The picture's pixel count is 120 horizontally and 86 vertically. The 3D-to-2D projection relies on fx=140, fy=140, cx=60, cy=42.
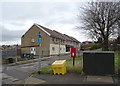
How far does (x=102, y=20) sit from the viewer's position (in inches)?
707

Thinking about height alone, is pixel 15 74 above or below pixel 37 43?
below

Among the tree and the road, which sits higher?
the tree

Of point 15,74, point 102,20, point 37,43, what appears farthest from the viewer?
point 37,43

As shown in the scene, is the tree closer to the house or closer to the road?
the road

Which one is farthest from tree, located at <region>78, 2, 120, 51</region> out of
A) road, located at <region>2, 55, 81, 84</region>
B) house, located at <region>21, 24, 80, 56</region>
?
house, located at <region>21, 24, 80, 56</region>

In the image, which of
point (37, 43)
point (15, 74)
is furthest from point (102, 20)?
Result: point (37, 43)

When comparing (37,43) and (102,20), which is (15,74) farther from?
(37,43)

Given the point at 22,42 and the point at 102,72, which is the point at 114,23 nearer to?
the point at 102,72

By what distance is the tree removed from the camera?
17203 mm

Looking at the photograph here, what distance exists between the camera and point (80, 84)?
645 centimetres

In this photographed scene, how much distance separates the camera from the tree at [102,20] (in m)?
17.2

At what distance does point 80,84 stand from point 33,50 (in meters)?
27.1

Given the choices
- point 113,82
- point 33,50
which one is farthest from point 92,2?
point 33,50

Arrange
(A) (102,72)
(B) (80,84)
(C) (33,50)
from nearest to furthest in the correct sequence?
(B) (80,84), (A) (102,72), (C) (33,50)
